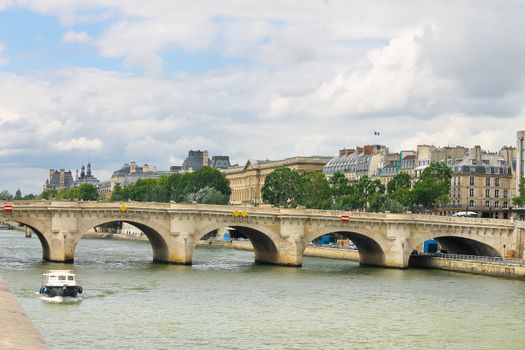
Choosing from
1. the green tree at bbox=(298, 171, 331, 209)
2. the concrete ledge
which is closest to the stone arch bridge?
the green tree at bbox=(298, 171, 331, 209)

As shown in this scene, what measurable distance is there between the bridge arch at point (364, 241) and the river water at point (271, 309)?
22.8 feet

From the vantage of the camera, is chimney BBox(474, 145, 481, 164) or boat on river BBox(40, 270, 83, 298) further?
chimney BBox(474, 145, 481, 164)

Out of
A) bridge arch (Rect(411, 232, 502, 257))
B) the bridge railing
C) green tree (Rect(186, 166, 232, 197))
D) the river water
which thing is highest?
green tree (Rect(186, 166, 232, 197))

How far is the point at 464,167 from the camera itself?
14225 centimetres

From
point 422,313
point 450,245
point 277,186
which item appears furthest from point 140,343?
point 277,186

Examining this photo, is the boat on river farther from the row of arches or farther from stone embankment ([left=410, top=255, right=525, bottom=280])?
stone embankment ([left=410, top=255, right=525, bottom=280])

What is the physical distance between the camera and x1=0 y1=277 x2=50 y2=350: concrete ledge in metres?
26.8

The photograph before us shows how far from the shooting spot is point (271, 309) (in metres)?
58.7

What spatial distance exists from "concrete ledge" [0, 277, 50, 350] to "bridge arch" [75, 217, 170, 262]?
48.7m

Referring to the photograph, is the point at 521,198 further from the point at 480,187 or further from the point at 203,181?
the point at 203,181

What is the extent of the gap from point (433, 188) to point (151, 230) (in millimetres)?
47117

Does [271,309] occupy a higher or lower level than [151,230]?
lower

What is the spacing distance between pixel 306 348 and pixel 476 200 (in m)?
→ 100.0

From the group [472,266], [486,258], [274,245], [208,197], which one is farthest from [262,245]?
[208,197]
